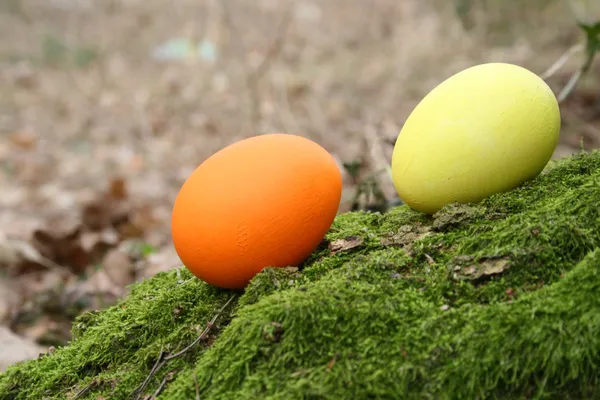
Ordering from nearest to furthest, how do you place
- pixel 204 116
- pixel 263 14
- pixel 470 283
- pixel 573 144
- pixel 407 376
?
pixel 407 376
pixel 470 283
pixel 573 144
pixel 204 116
pixel 263 14

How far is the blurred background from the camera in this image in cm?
410

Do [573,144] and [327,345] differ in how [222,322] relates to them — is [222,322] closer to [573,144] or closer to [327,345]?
[327,345]

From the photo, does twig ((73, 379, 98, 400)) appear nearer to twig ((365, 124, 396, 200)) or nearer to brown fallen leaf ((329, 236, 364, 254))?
brown fallen leaf ((329, 236, 364, 254))

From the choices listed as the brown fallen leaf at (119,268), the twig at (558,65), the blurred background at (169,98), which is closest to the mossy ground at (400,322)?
the blurred background at (169,98)

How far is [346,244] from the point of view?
2111 mm

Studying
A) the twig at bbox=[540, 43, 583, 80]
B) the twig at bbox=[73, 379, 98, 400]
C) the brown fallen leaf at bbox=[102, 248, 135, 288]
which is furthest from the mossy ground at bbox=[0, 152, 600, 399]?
the brown fallen leaf at bbox=[102, 248, 135, 288]

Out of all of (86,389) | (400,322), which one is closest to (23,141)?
(86,389)

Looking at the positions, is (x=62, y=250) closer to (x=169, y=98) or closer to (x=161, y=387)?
(x=161, y=387)

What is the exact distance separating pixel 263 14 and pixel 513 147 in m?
10.1

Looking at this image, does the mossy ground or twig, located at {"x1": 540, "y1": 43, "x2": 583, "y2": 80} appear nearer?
the mossy ground

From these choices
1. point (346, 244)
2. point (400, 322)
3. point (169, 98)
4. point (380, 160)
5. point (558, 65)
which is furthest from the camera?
point (169, 98)

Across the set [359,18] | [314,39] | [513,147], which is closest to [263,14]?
[314,39]

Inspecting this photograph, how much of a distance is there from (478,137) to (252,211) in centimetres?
87

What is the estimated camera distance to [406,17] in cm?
971
